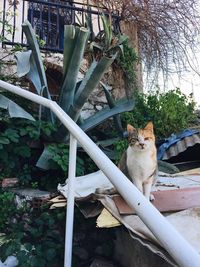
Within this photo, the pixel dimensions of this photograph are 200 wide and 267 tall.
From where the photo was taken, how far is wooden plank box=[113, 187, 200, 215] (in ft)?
5.01

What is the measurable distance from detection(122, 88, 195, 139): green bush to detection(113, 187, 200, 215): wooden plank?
73.3 inches

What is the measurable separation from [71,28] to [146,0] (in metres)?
1.88

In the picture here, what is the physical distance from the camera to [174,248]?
688 mm

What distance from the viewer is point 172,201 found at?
1.58m

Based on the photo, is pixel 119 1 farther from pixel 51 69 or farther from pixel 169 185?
pixel 169 185

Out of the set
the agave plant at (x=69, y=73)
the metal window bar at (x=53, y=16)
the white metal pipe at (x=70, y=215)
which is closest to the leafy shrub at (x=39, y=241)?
the agave plant at (x=69, y=73)

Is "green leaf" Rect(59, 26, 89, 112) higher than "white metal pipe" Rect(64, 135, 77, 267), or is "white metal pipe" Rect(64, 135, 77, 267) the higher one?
"green leaf" Rect(59, 26, 89, 112)

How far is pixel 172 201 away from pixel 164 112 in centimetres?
205

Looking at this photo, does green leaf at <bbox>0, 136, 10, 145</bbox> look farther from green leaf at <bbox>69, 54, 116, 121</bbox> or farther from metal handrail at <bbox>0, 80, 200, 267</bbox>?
metal handrail at <bbox>0, 80, 200, 267</bbox>

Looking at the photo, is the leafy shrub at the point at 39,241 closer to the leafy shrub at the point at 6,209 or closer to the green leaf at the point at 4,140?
the leafy shrub at the point at 6,209

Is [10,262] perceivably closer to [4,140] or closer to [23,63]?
[4,140]

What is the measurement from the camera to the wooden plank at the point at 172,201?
1.53 meters

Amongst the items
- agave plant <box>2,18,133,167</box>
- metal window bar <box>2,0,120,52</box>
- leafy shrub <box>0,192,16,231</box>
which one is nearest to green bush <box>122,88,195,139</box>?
agave plant <box>2,18,133,167</box>

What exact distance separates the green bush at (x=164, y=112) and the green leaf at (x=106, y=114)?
249 millimetres
